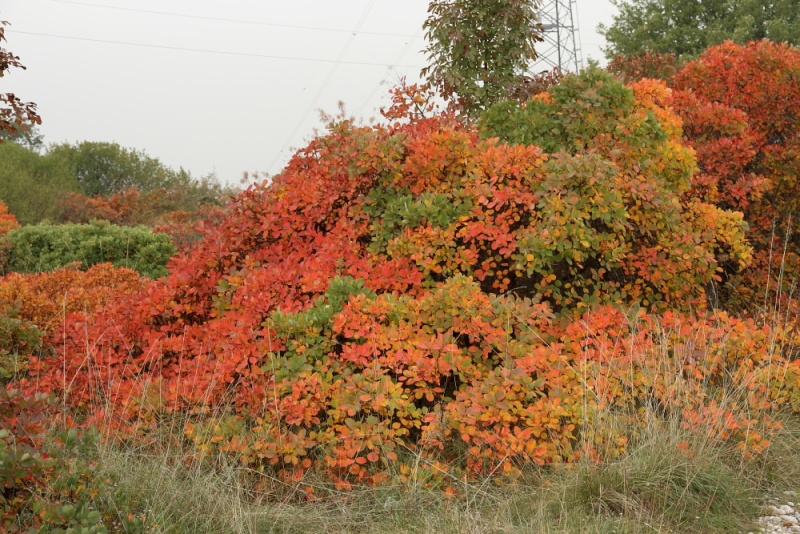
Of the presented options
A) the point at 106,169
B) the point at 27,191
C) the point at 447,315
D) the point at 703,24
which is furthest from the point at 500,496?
the point at 106,169

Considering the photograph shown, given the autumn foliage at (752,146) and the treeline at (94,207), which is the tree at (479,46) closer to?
the autumn foliage at (752,146)

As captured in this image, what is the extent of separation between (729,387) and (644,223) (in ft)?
4.56

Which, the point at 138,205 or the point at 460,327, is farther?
the point at 138,205

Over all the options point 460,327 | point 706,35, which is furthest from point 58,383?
point 706,35

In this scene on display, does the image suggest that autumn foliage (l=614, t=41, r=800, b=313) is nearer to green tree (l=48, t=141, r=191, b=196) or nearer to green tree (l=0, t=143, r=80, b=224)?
green tree (l=0, t=143, r=80, b=224)

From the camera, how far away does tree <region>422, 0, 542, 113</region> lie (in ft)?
33.8

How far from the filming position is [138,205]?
962 inches

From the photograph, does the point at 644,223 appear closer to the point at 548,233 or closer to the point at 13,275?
the point at 548,233

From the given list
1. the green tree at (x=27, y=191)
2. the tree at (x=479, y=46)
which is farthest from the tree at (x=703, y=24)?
the green tree at (x=27, y=191)

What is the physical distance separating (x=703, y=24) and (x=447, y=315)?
23446 millimetres

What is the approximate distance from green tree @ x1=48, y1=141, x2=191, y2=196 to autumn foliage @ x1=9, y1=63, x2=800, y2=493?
24798mm

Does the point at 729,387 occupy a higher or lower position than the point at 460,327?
lower

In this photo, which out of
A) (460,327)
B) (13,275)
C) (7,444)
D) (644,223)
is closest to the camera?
(7,444)

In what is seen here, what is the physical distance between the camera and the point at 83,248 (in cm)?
1451
